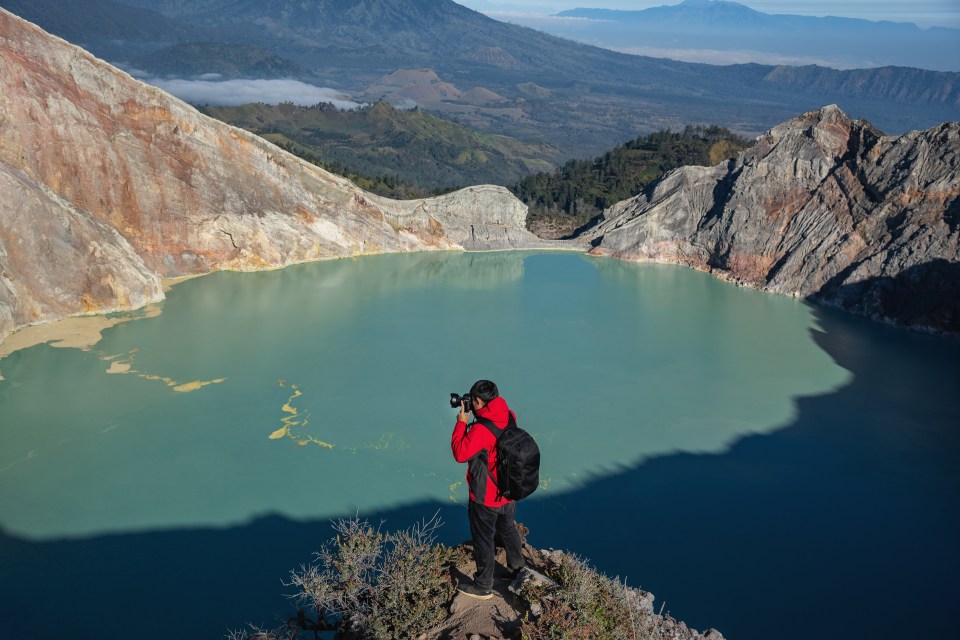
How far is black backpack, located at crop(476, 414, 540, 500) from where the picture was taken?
539cm

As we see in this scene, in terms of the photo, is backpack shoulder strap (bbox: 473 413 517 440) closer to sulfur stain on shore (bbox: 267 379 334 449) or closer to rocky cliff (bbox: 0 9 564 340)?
sulfur stain on shore (bbox: 267 379 334 449)

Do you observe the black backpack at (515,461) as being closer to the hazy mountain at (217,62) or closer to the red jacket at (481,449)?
the red jacket at (481,449)

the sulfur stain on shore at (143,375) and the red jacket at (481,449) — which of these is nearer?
the red jacket at (481,449)

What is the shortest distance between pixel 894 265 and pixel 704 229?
8613 mm

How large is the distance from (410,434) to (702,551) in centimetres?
572

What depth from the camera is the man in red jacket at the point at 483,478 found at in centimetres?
547

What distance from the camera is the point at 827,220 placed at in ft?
88.3

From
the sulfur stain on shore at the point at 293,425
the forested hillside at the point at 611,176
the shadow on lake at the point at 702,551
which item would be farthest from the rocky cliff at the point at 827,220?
the sulfur stain on shore at the point at 293,425

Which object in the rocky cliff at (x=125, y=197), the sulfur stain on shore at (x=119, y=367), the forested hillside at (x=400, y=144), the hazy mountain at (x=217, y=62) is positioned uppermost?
the hazy mountain at (x=217, y=62)

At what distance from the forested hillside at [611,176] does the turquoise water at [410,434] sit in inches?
833

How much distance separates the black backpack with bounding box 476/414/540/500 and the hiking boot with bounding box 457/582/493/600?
0.87 metres

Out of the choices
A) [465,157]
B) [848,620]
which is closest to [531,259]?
[848,620]

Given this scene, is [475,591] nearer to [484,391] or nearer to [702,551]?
[484,391]

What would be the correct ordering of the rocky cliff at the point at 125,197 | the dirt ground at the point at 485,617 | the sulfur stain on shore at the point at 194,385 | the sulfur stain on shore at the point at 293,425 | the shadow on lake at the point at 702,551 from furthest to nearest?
the rocky cliff at the point at 125,197, the sulfur stain on shore at the point at 194,385, the sulfur stain on shore at the point at 293,425, the shadow on lake at the point at 702,551, the dirt ground at the point at 485,617
